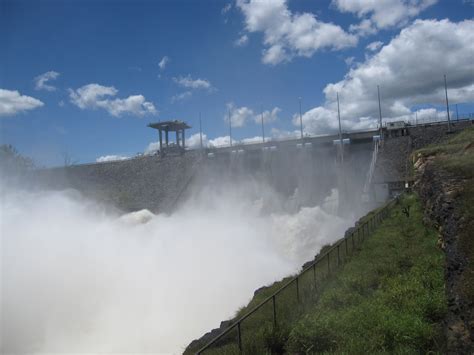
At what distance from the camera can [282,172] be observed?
52156mm

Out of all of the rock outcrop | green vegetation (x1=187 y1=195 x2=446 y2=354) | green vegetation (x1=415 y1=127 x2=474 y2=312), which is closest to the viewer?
the rock outcrop

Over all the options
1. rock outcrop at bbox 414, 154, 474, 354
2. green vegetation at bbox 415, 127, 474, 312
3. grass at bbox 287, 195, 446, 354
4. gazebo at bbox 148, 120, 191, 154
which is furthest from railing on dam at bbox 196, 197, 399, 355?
gazebo at bbox 148, 120, 191, 154

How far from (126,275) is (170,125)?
47.0m

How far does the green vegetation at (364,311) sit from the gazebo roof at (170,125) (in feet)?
187

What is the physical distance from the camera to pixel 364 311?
9.47 metres

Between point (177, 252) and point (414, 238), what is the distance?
2040cm

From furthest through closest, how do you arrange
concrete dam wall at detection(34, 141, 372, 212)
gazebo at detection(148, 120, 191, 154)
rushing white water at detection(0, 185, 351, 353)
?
gazebo at detection(148, 120, 191, 154)
concrete dam wall at detection(34, 141, 372, 212)
rushing white water at detection(0, 185, 351, 353)

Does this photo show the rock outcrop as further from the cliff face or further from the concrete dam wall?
the concrete dam wall

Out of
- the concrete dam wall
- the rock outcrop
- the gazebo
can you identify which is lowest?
the rock outcrop

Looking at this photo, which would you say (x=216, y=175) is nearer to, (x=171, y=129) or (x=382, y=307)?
(x=171, y=129)

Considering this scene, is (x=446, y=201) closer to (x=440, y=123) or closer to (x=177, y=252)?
(x=177, y=252)

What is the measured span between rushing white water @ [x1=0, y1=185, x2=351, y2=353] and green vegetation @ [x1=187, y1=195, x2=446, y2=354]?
8309mm

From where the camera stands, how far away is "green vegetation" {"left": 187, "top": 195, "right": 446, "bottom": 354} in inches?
314

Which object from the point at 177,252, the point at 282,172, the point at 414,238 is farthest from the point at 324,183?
the point at 414,238
